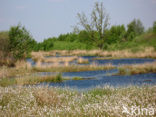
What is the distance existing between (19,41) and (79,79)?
12.0 metres

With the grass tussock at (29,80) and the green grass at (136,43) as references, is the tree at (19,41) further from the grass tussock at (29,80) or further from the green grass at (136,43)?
the green grass at (136,43)

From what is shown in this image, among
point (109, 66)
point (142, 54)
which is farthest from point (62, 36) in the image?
point (109, 66)

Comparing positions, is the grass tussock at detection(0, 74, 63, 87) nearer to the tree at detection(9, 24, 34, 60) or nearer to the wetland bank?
the wetland bank

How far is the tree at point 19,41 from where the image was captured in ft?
77.1

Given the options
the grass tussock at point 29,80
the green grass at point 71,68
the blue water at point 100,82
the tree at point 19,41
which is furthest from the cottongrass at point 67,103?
the tree at point 19,41

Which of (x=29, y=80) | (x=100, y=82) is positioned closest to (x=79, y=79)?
(x=100, y=82)

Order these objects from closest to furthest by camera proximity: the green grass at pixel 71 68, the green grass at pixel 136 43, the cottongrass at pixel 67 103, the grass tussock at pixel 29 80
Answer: the cottongrass at pixel 67 103
the grass tussock at pixel 29 80
the green grass at pixel 71 68
the green grass at pixel 136 43

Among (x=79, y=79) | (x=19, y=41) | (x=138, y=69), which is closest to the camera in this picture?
(x=79, y=79)

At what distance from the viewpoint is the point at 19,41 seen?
23797mm

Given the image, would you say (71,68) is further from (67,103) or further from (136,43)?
(136,43)

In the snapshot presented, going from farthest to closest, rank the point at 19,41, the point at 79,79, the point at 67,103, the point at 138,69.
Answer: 1. the point at 19,41
2. the point at 138,69
3. the point at 79,79
4. the point at 67,103

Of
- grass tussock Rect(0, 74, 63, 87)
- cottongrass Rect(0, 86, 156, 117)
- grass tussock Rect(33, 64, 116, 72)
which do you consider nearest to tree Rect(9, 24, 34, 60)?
grass tussock Rect(33, 64, 116, 72)

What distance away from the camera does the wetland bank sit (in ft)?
16.1

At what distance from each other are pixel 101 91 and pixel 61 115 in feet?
12.1
